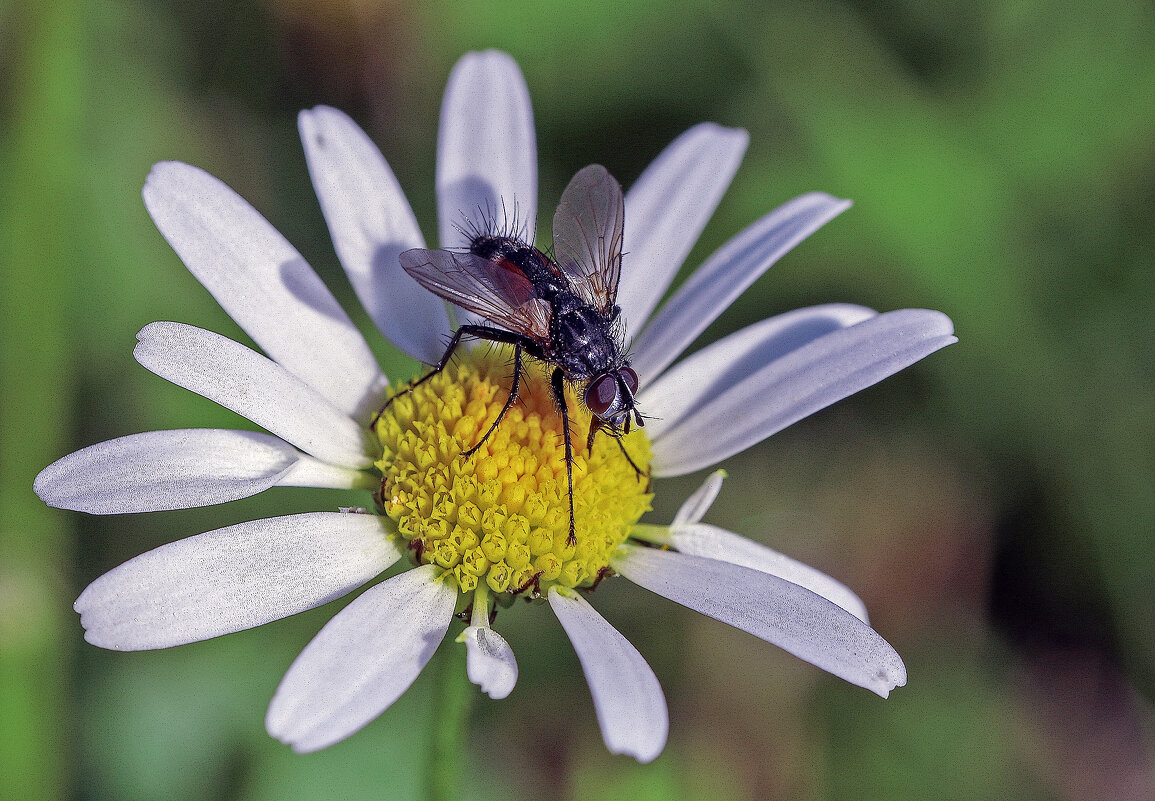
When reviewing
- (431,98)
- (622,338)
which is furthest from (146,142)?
(622,338)

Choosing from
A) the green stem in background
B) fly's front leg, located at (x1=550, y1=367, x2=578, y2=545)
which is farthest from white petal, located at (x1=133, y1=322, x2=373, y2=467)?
the green stem in background

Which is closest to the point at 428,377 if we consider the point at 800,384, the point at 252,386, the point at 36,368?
the point at 252,386

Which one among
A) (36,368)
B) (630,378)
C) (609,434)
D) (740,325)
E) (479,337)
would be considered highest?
(479,337)

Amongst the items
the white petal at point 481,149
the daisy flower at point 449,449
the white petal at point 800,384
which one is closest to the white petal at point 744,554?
the daisy flower at point 449,449

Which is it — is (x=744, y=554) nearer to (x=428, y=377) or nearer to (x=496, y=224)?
(x=428, y=377)

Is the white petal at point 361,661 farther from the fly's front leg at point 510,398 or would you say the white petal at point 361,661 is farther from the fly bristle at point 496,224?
the fly bristle at point 496,224

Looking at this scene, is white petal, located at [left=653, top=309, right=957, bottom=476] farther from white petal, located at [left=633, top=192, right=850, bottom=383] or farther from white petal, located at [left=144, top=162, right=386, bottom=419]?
white petal, located at [left=144, top=162, right=386, bottom=419]
